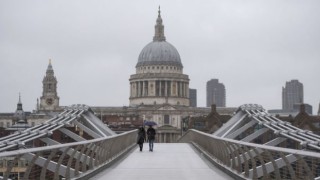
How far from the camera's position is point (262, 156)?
1362cm

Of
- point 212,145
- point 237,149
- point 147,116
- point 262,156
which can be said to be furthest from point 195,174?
point 147,116

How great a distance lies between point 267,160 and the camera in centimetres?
1410

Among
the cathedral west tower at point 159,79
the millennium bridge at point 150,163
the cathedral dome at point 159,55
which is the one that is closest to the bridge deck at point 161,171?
the millennium bridge at point 150,163

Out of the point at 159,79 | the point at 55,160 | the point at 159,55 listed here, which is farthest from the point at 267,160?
the point at 159,55

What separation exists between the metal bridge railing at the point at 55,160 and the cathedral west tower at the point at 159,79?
156 metres

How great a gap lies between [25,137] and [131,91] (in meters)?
165

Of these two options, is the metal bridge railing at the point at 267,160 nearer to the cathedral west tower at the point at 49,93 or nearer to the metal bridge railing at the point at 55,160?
the metal bridge railing at the point at 55,160

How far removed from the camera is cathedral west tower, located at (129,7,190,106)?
180875mm

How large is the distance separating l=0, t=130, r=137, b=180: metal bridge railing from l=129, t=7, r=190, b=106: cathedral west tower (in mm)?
155772

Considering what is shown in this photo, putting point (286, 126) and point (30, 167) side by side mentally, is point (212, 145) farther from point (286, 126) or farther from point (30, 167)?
point (30, 167)

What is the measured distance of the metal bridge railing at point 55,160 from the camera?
396 inches

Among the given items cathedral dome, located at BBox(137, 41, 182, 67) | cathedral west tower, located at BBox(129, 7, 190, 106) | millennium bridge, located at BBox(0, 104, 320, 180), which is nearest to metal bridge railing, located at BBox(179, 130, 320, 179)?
millennium bridge, located at BBox(0, 104, 320, 180)

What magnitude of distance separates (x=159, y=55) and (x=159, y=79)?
7.75 meters

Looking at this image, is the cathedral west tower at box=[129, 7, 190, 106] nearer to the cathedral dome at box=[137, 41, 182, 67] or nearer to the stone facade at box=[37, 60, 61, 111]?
the cathedral dome at box=[137, 41, 182, 67]
